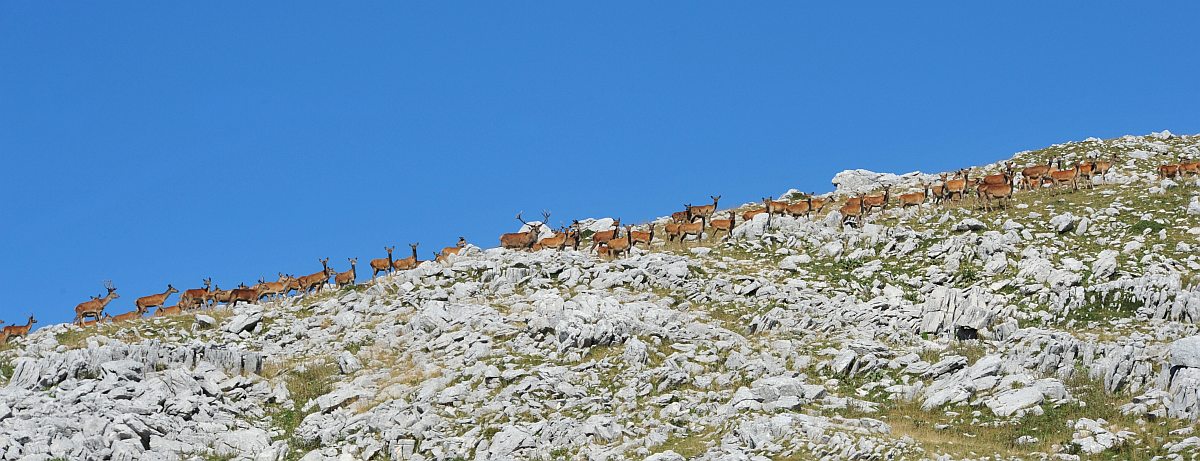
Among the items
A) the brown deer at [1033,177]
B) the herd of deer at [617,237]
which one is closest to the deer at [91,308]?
the herd of deer at [617,237]

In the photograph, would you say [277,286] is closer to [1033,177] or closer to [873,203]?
[873,203]

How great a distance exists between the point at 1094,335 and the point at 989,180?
14.3 m

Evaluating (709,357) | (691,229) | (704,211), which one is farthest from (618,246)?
(709,357)

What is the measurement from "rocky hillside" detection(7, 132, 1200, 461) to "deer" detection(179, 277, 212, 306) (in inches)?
127

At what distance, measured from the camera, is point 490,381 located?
96.1 feet

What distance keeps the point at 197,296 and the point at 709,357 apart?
883 inches

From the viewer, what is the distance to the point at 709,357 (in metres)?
29.6

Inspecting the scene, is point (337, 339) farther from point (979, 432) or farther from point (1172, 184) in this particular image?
point (1172, 184)

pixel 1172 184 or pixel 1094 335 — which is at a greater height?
pixel 1172 184

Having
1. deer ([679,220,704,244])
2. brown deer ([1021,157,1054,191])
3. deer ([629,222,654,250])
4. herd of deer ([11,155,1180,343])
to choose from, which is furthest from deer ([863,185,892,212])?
deer ([629,222,654,250])

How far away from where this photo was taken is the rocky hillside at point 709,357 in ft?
80.4

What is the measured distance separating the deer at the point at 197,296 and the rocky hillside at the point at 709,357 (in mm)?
3217

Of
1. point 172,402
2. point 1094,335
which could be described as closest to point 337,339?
point 172,402

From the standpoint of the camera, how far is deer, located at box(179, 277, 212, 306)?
142ft
